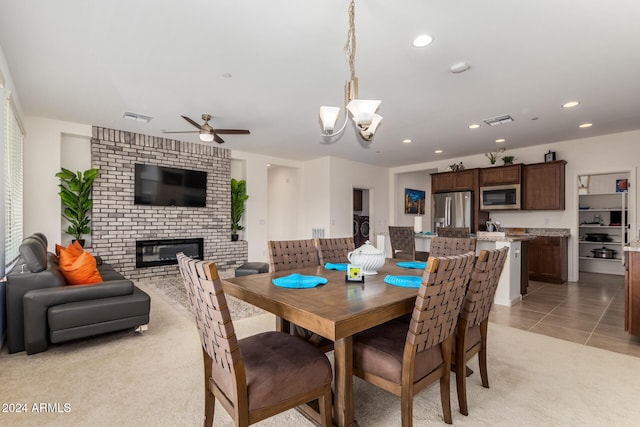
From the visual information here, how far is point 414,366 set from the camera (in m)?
1.44

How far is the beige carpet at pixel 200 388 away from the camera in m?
1.69

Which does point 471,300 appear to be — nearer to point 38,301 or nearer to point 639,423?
point 639,423

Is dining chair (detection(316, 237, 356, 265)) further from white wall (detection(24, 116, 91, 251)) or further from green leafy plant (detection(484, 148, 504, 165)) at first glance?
green leafy plant (detection(484, 148, 504, 165))

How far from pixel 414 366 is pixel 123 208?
543 centimetres

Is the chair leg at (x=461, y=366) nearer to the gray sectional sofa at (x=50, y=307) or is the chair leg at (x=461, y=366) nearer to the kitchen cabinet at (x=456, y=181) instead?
the gray sectional sofa at (x=50, y=307)

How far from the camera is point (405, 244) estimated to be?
186 inches

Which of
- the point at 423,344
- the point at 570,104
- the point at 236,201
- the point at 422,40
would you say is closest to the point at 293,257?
the point at 423,344

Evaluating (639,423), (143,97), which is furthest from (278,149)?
(639,423)

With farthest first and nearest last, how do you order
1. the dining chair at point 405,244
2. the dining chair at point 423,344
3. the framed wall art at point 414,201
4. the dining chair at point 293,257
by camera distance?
the framed wall art at point 414,201 < the dining chair at point 405,244 < the dining chair at point 293,257 < the dining chair at point 423,344

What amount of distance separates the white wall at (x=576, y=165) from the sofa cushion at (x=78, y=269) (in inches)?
282

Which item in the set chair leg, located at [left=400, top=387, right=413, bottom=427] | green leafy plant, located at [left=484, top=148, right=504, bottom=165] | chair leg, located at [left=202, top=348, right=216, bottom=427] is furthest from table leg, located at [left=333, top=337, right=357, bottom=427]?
green leafy plant, located at [left=484, top=148, right=504, bottom=165]

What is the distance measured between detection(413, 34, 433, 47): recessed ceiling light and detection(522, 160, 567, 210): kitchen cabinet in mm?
4654

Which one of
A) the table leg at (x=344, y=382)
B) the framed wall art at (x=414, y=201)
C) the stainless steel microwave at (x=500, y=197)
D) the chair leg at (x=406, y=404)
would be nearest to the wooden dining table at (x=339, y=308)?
the table leg at (x=344, y=382)

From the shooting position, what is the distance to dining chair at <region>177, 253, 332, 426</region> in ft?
3.92
